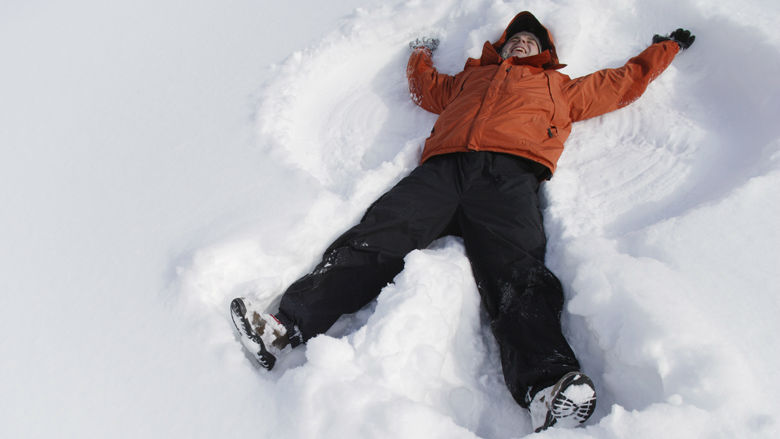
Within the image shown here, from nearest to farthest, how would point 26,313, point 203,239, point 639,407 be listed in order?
point 639,407
point 26,313
point 203,239

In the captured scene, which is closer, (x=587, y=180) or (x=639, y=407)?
(x=639, y=407)

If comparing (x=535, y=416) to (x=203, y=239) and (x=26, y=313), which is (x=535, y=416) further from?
(x=26, y=313)

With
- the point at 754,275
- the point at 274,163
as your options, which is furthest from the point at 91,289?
the point at 754,275

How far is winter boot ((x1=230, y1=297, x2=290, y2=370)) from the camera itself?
4.91 ft

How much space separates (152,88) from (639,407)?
9.56ft

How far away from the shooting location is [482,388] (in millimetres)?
1547

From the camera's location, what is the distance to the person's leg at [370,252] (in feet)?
5.37

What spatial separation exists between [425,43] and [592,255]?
1.84m

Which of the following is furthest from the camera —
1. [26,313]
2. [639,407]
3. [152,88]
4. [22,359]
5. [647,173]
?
[152,88]

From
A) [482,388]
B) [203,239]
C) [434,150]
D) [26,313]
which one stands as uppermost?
[26,313]

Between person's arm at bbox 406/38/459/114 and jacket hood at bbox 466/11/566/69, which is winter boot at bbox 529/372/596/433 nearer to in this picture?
person's arm at bbox 406/38/459/114

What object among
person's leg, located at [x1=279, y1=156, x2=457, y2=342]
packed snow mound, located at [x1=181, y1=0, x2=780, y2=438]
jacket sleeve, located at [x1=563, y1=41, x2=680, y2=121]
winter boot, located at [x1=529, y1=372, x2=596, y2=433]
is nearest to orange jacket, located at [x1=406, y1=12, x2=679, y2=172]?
jacket sleeve, located at [x1=563, y1=41, x2=680, y2=121]

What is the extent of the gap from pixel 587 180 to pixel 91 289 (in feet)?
7.07

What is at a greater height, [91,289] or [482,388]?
[91,289]
